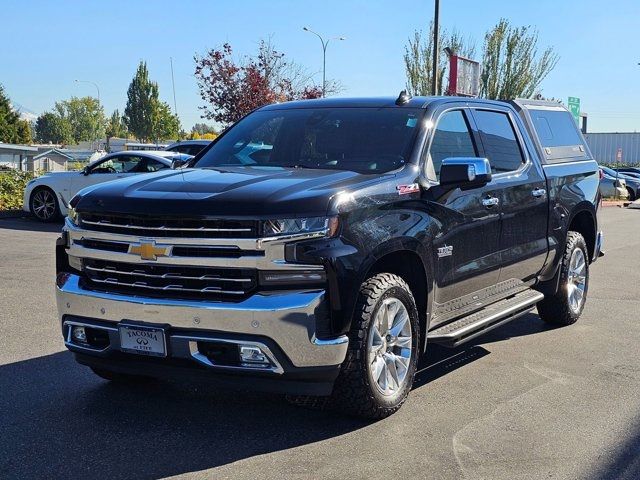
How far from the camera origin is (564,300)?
7.14 m

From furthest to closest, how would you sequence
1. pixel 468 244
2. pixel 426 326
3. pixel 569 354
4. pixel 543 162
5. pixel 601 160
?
pixel 601 160 < pixel 543 162 < pixel 569 354 < pixel 468 244 < pixel 426 326

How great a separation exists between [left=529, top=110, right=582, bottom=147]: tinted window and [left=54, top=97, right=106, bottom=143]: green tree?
13796cm

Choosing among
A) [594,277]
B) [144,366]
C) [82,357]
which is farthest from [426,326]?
[594,277]

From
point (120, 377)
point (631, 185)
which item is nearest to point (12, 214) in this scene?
point (120, 377)

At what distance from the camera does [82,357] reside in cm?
461

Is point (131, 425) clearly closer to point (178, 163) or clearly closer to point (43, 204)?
point (178, 163)

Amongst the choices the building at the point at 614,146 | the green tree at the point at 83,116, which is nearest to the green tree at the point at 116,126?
the green tree at the point at 83,116

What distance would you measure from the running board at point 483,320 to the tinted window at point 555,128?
1521 millimetres

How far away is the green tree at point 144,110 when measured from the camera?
102812mm

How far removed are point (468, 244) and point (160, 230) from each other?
2268 millimetres

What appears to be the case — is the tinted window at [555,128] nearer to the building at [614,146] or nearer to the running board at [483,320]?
the running board at [483,320]

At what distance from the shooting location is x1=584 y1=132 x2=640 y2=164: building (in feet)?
230

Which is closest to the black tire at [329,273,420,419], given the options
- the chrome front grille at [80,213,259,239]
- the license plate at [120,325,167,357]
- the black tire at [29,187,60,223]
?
the chrome front grille at [80,213,259,239]

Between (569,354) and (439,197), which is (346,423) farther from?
(569,354)
